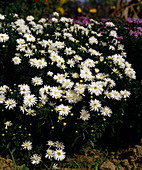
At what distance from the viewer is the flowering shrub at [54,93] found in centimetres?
321

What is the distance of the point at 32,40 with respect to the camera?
147 inches

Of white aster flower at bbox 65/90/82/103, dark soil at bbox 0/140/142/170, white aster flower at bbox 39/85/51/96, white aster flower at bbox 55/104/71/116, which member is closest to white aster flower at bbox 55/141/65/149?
dark soil at bbox 0/140/142/170

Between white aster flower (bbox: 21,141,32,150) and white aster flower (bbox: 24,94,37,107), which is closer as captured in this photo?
white aster flower (bbox: 24,94,37,107)

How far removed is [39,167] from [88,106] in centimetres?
133

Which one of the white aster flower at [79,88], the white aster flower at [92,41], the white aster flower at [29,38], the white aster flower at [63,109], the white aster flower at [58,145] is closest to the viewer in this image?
the white aster flower at [63,109]

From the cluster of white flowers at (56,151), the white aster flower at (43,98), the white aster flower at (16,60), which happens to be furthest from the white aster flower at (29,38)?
the cluster of white flowers at (56,151)

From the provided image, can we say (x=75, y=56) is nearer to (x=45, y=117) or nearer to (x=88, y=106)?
(x=88, y=106)

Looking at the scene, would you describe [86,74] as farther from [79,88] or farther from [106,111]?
[106,111]

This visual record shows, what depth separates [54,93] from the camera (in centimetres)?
323

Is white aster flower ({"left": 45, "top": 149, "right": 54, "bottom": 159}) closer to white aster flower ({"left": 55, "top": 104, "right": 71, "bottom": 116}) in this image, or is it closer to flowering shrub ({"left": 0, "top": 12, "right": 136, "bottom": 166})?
flowering shrub ({"left": 0, "top": 12, "right": 136, "bottom": 166})

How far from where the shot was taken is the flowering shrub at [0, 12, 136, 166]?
10.5 ft

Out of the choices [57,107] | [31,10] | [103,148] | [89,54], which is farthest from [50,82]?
[31,10]

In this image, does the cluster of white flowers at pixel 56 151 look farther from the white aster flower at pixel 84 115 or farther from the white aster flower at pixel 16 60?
→ the white aster flower at pixel 16 60

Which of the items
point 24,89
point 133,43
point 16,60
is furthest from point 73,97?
point 133,43
